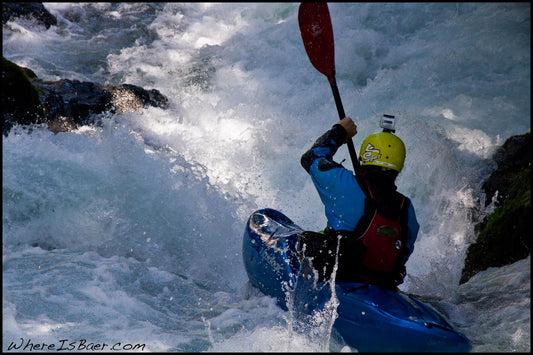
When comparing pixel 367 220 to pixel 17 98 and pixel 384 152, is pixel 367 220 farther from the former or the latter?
pixel 17 98

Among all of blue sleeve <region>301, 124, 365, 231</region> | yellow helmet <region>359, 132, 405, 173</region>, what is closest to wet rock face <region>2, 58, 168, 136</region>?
blue sleeve <region>301, 124, 365, 231</region>

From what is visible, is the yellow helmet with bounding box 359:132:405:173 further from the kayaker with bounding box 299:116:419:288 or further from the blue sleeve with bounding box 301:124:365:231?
the blue sleeve with bounding box 301:124:365:231

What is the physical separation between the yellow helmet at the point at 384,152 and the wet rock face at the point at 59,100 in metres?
4.11

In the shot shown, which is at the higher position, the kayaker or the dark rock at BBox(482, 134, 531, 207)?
the dark rock at BBox(482, 134, 531, 207)

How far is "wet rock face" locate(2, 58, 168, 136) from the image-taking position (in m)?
6.05

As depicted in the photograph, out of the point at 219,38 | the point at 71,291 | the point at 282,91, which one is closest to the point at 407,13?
the point at 282,91

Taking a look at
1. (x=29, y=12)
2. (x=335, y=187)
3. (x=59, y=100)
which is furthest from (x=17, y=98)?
(x=29, y=12)

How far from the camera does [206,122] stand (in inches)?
341

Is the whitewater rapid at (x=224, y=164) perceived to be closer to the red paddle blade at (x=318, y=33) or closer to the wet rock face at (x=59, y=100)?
the wet rock face at (x=59, y=100)

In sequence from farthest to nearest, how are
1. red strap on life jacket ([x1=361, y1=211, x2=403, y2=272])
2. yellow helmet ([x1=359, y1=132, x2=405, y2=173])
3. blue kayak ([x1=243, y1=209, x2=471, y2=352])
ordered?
yellow helmet ([x1=359, y1=132, x2=405, y2=173]), red strap on life jacket ([x1=361, y1=211, x2=403, y2=272]), blue kayak ([x1=243, y1=209, x2=471, y2=352])

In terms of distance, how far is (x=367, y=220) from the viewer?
3.08 m

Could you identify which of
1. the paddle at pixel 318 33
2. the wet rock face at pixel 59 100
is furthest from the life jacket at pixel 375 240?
the wet rock face at pixel 59 100

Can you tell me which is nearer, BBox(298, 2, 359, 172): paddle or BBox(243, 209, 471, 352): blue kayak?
BBox(243, 209, 471, 352): blue kayak

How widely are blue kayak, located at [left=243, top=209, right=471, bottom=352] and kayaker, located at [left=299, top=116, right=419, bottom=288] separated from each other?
142 millimetres
